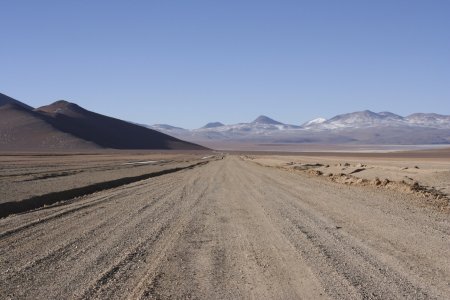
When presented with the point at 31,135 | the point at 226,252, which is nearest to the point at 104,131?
the point at 31,135

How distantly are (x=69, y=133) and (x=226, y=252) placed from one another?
153191 millimetres

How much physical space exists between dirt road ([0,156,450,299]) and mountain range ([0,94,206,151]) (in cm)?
12743

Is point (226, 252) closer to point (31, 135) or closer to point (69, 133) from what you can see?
point (31, 135)

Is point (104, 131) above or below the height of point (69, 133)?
above

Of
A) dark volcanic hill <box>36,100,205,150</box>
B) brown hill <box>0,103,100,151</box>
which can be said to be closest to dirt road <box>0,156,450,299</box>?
brown hill <box>0,103,100,151</box>

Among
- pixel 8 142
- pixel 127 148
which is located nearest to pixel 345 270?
pixel 8 142

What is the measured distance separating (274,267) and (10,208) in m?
11.6

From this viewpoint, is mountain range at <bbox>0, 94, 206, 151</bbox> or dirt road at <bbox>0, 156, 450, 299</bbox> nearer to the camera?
dirt road at <bbox>0, 156, 450, 299</bbox>

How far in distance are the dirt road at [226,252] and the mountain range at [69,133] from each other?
127432 mm

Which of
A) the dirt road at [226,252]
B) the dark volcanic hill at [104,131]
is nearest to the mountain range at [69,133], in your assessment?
the dark volcanic hill at [104,131]

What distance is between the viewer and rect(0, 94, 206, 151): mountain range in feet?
486

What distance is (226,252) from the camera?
36.3 ft

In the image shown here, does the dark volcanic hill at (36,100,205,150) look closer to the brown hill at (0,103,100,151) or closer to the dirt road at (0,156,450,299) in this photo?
the brown hill at (0,103,100,151)

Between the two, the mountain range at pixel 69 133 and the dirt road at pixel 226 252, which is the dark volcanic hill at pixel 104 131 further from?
the dirt road at pixel 226 252
